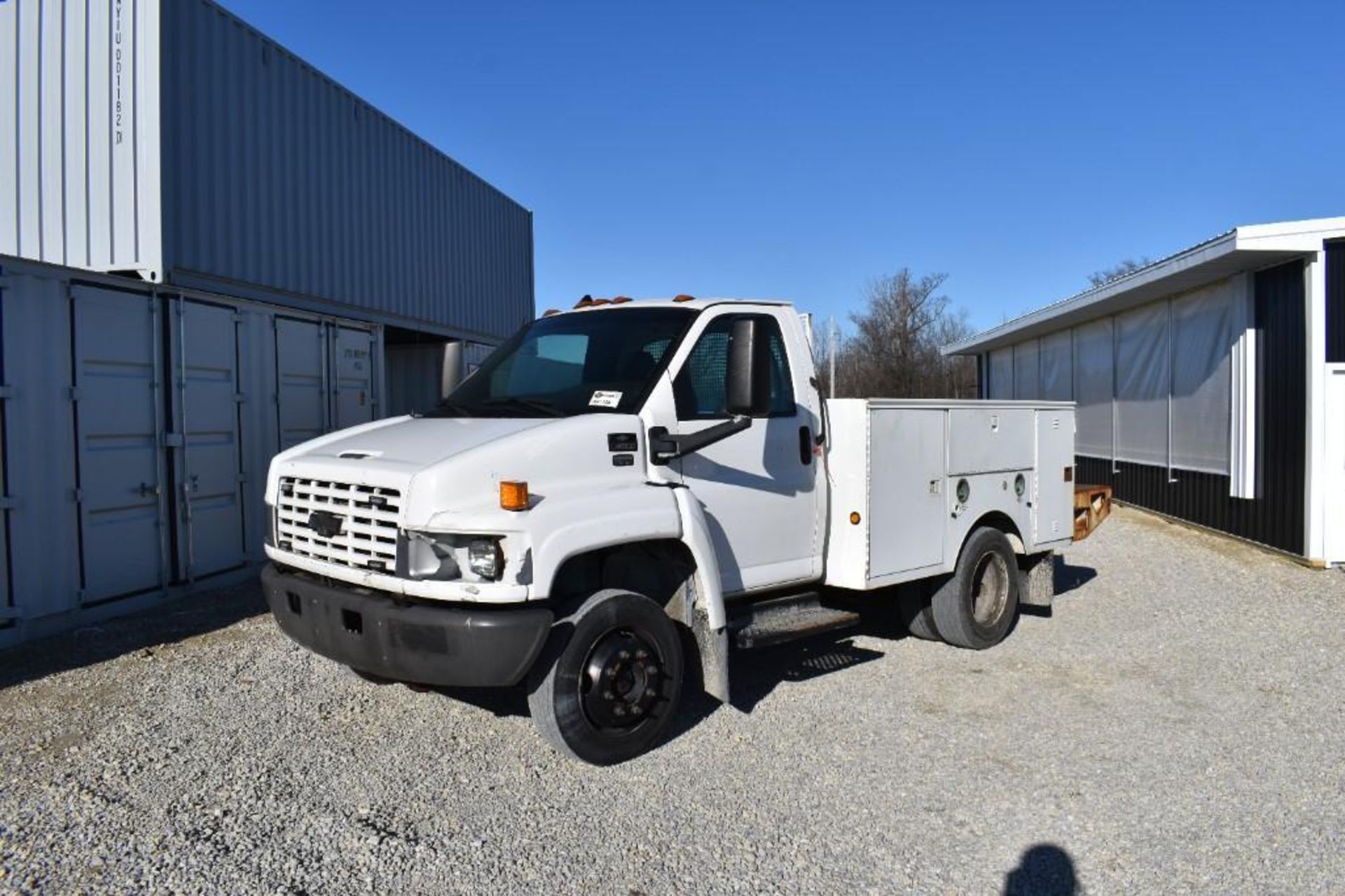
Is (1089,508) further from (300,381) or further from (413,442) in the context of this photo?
(300,381)

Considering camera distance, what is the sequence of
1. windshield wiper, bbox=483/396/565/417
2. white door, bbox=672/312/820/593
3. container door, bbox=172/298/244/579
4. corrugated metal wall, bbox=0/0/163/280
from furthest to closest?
corrugated metal wall, bbox=0/0/163/280, container door, bbox=172/298/244/579, white door, bbox=672/312/820/593, windshield wiper, bbox=483/396/565/417

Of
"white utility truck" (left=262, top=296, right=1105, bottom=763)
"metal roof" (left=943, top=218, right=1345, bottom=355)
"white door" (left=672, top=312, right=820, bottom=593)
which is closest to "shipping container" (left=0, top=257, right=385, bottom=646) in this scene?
"white utility truck" (left=262, top=296, right=1105, bottom=763)

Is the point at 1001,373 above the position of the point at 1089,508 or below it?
above

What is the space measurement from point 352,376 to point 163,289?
259 centimetres

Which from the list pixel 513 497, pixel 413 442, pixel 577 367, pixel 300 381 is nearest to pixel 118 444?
pixel 300 381

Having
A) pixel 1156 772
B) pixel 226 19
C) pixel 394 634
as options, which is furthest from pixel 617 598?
pixel 226 19

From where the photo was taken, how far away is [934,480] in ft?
20.2

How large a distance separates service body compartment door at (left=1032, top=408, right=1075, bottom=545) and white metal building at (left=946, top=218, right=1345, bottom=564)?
4.12 m

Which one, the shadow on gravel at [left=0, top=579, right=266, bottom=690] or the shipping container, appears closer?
the shadow on gravel at [left=0, top=579, right=266, bottom=690]

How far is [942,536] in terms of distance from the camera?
628cm

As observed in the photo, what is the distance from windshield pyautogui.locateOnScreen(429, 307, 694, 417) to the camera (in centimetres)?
485

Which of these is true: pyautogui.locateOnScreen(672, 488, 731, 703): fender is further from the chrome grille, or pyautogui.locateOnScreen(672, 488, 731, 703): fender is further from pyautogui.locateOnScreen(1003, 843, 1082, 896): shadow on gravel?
pyautogui.locateOnScreen(1003, 843, 1082, 896): shadow on gravel

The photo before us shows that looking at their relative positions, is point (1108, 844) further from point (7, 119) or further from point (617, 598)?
point (7, 119)

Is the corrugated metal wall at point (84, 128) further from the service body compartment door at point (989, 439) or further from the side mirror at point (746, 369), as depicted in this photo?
the service body compartment door at point (989, 439)
